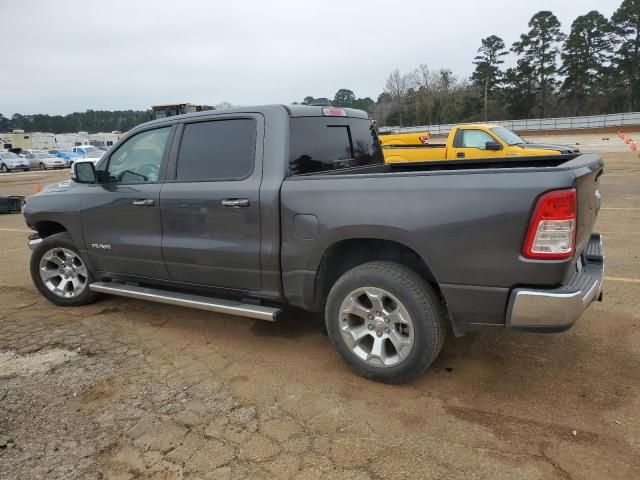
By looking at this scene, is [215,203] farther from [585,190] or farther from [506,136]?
[506,136]

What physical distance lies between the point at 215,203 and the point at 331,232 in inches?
40.4

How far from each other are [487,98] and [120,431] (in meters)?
77.5

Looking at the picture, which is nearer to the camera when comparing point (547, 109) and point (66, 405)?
point (66, 405)

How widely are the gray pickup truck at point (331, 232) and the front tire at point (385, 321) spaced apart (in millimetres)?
10

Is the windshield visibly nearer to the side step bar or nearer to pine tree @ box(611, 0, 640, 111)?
the side step bar

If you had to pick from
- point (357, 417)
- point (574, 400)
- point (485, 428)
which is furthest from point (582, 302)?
point (357, 417)

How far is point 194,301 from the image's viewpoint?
13.0ft

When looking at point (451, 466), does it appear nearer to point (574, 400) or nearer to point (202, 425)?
point (574, 400)

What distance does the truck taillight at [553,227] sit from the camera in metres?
2.58

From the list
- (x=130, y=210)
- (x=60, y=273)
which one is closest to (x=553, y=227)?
(x=130, y=210)

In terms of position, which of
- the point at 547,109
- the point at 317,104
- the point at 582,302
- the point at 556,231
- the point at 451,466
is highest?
the point at 547,109

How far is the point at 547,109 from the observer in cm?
6769

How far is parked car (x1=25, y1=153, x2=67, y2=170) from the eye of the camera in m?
36.1

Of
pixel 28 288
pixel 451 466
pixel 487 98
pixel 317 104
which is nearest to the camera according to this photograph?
pixel 451 466
